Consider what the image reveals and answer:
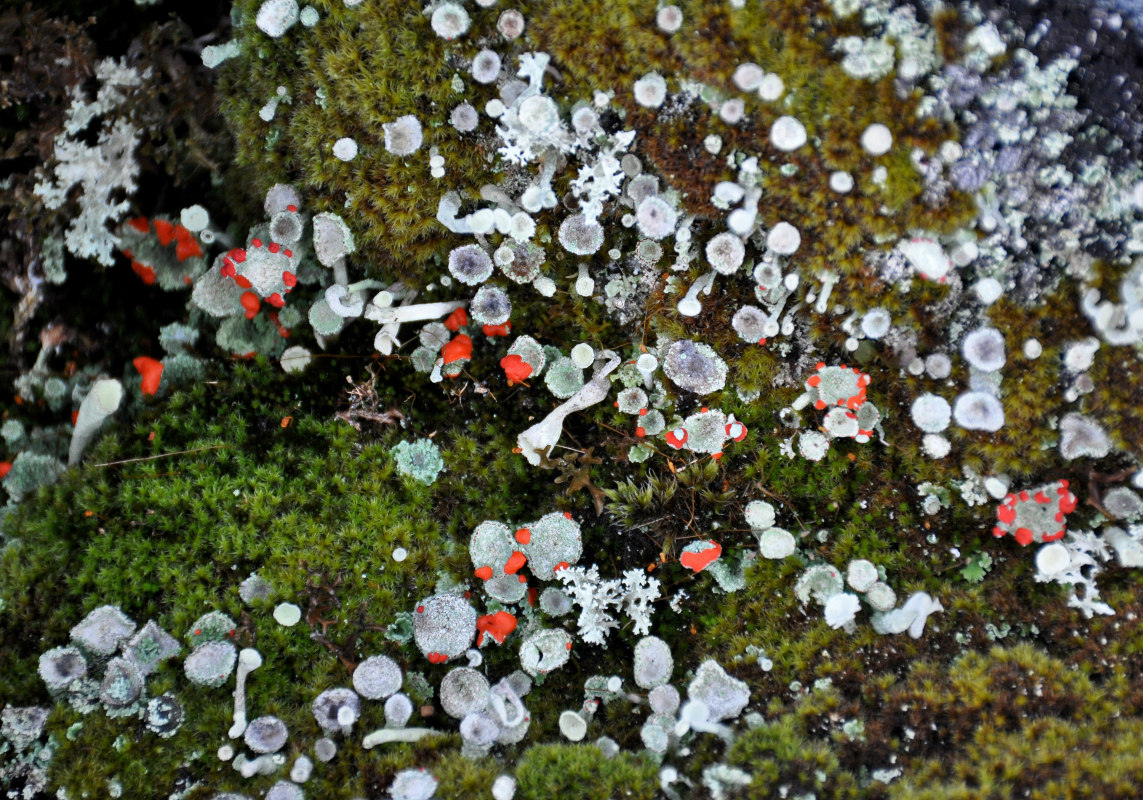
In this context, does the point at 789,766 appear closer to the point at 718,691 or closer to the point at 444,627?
the point at 718,691

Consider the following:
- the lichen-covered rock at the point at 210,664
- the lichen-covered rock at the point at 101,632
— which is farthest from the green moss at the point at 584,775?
the lichen-covered rock at the point at 101,632

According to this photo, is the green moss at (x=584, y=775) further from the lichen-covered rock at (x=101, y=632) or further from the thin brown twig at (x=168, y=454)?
the thin brown twig at (x=168, y=454)

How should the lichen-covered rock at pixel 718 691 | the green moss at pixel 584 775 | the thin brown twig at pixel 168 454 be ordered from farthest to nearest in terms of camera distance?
1. the thin brown twig at pixel 168 454
2. the lichen-covered rock at pixel 718 691
3. the green moss at pixel 584 775

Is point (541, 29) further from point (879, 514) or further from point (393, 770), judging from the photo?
point (393, 770)

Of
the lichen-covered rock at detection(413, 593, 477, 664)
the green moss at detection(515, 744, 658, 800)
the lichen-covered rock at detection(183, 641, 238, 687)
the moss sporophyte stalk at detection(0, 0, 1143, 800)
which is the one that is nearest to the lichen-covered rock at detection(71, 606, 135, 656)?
the moss sporophyte stalk at detection(0, 0, 1143, 800)

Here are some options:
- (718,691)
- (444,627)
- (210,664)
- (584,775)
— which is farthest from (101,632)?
(718,691)

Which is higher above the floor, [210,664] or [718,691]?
[718,691]

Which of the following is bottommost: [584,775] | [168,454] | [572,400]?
[584,775]

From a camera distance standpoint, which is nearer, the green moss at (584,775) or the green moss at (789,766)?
the green moss at (789,766)

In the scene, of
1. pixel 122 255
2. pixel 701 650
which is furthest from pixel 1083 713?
pixel 122 255
